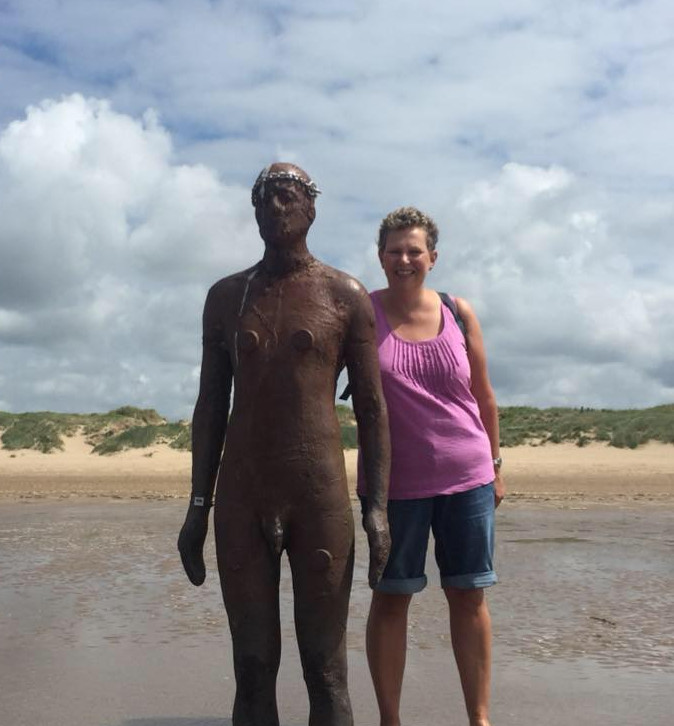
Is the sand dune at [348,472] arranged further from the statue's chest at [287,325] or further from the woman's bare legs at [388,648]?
the statue's chest at [287,325]

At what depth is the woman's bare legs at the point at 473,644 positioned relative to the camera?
3695 millimetres

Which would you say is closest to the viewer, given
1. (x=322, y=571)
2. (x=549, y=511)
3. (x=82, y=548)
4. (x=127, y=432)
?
(x=322, y=571)

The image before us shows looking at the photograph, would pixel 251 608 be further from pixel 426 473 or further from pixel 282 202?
pixel 282 202

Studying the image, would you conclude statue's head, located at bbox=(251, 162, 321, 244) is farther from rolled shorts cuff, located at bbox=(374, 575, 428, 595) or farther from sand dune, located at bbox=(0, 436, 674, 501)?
sand dune, located at bbox=(0, 436, 674, 501)

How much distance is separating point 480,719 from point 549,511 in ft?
32.5

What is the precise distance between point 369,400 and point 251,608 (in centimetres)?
74

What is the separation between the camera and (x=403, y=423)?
3.60 meters

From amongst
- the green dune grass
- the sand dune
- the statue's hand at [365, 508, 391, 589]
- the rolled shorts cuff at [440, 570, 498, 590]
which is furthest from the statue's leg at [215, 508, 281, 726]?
the green dune grass

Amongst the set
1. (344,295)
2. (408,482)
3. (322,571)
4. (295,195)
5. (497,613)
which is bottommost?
(497,613)

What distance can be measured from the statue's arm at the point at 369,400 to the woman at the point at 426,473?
24 centimetres

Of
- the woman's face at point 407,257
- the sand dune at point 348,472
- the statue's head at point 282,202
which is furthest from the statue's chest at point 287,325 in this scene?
the sand dune at point 348,472

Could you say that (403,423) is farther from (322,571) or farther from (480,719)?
(480,719)

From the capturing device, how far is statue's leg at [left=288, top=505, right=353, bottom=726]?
3.10 metres

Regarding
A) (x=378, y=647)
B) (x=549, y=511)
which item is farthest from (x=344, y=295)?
(x=549, y=511)
